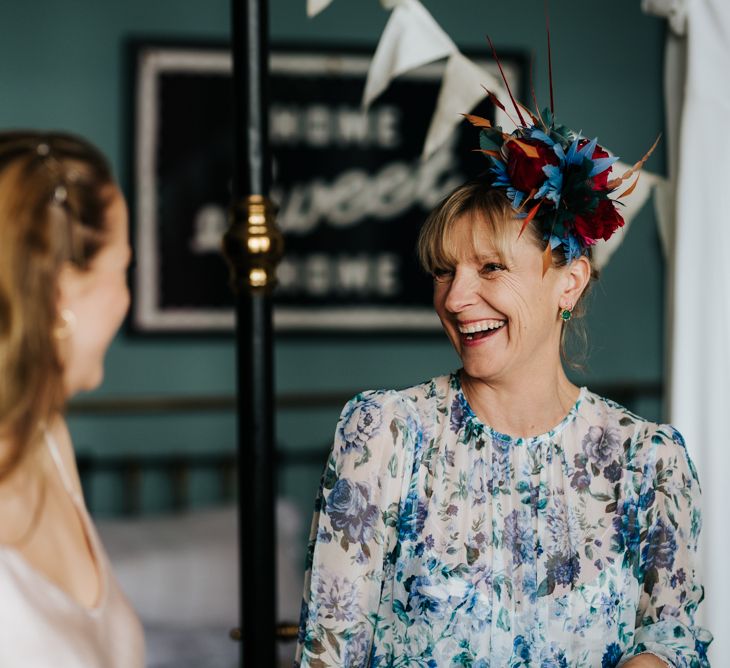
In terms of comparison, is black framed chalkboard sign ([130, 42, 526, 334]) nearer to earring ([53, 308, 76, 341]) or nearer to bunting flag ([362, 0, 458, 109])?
bunting flag ([362, 0, 458, 109])

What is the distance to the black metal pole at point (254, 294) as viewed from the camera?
41.8 inches

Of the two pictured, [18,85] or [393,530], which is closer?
[393,530]

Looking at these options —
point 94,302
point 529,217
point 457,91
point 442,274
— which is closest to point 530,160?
point 529,217

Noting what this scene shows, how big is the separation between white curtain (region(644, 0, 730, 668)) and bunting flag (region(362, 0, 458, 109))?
0.34 meters

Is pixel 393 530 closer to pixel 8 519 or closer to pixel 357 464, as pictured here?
pixel 357 464

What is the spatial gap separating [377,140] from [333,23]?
0.30 metres

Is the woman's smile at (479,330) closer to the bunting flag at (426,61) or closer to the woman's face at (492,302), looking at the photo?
the woman's face at (492,302)

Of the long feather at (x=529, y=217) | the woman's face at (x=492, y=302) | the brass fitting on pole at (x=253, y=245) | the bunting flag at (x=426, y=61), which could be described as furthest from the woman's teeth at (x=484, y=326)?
the bunting flag at (x=426, y=61)

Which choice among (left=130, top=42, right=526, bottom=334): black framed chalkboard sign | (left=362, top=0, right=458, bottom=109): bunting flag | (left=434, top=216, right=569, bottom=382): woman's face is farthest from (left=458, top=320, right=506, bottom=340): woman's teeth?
(left=130, top=42, right=526, bottom=334): black framed chalkboard sign

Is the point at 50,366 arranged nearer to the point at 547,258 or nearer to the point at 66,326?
the point at 66,326

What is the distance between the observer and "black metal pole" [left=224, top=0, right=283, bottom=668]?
1062 mm

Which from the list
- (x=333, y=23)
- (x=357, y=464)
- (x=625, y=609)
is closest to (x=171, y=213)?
(x=333, y=23)

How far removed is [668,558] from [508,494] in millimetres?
211

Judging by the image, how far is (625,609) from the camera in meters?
1.19
